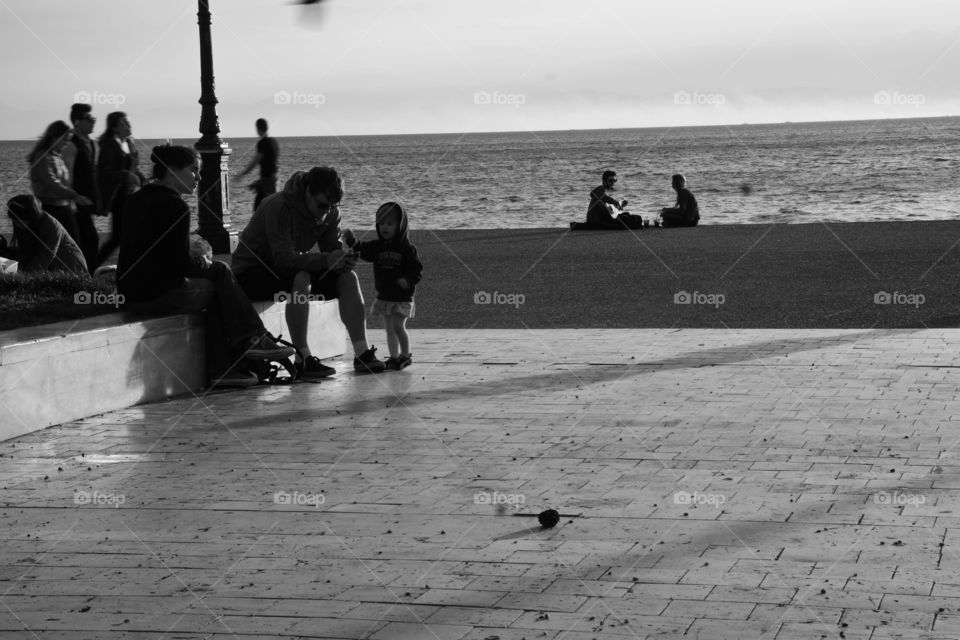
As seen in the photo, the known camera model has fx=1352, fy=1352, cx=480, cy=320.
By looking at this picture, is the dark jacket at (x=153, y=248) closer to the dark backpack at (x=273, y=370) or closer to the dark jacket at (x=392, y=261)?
the dark backpack at (x=273, y=370)

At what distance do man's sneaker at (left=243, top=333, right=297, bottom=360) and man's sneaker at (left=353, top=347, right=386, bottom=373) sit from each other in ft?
2.41

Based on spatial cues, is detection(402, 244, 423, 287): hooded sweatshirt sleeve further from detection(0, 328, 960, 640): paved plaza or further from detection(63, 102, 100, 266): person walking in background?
detection(63, 102, 100, 266): person walking in background

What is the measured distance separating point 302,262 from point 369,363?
830mm

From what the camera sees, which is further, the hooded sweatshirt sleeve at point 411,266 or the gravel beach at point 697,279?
the gravel beach at point 697,279

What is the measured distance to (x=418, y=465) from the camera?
6316 millimetres

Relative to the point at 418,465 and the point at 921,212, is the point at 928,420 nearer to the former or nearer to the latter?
the point at 418,465

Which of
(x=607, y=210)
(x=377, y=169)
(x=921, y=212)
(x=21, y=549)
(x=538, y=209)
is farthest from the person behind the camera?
(x=377, y=169)

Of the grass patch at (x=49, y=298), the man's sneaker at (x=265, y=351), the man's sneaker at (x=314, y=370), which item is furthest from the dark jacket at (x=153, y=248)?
the man's sneaker at (x=314, y=370)

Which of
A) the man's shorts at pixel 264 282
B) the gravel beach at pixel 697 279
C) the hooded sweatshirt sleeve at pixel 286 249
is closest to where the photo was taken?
the hooded sweatshirt sleeve at pixel 286 249

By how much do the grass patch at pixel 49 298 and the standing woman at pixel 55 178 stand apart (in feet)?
8.00

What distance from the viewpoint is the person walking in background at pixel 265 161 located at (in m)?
16.4

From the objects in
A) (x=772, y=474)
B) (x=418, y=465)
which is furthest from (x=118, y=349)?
(x=772, y=474)

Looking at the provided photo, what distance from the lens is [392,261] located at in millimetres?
9539

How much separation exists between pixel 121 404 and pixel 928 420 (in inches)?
179
